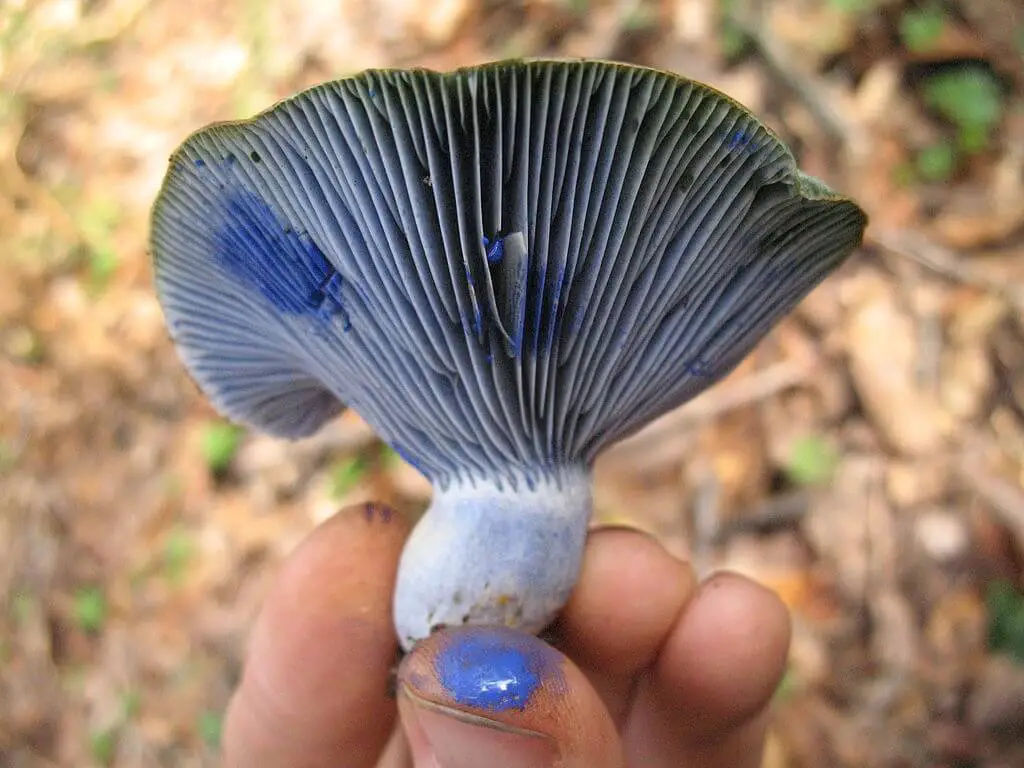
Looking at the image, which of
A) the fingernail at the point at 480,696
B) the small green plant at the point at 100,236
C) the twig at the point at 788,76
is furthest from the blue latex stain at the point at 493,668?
the small green plant at the point at 100,236

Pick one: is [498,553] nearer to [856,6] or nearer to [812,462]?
[812,462]

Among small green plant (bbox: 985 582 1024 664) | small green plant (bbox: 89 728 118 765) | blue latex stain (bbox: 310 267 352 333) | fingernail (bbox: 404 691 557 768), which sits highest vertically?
blue latex stain (bbox: 310 267 352 333)

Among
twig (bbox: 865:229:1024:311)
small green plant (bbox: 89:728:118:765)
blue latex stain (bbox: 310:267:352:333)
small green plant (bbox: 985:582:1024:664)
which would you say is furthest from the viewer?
small green plant (bbox: 89:728:118:765)

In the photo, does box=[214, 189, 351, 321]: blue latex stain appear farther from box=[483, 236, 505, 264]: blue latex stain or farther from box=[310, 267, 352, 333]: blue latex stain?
box=[483, 236, 505, 264]: blue latex stain

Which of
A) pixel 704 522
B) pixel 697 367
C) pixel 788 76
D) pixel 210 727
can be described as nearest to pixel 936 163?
pixel 788 76

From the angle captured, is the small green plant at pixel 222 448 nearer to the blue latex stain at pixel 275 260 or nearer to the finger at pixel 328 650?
the finger at pixel 328 650

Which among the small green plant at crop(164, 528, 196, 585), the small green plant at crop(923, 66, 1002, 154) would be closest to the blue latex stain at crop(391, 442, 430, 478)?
the small green plant at crop(164, 528, 196, 585)

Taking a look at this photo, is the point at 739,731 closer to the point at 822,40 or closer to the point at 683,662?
the point at 683,662
